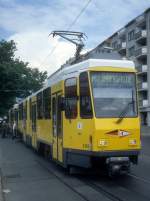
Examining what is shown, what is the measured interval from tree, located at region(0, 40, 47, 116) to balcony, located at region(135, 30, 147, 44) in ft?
A: 58.2

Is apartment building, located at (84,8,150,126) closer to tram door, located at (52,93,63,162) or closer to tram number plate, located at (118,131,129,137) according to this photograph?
tram door, located at (52,93,63,162)

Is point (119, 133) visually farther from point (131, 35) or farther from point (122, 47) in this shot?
point (122, 47)

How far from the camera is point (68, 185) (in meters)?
13.4

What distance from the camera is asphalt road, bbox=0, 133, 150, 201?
453 inches

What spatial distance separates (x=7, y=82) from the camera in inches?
2505

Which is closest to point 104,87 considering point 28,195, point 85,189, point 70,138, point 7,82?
point 70,138

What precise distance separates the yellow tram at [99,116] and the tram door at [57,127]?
7cm

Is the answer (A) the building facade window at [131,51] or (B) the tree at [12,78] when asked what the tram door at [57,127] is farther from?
(A) the building facade window at [131,51]

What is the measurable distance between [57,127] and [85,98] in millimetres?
2506

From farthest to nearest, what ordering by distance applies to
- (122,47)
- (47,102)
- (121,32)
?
(121,32) → (122,47) → (47,102)

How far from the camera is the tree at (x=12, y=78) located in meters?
63.5

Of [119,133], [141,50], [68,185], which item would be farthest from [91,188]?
[141,50]

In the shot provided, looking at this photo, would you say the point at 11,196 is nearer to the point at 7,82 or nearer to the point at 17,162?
the point at 17,162

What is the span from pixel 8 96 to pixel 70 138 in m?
51.6
